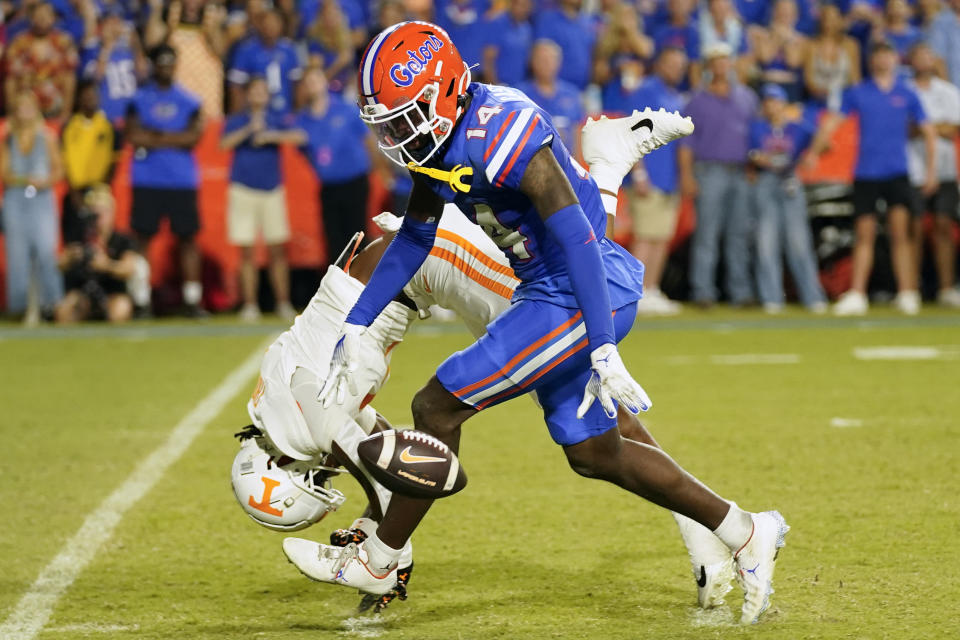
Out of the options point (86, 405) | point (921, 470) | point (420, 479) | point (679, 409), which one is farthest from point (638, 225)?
point (420, 479)

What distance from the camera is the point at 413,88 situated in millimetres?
3641

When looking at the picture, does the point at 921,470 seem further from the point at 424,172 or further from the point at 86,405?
the point at 86,405

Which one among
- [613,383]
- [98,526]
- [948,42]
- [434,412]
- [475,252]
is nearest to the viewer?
[613,383]

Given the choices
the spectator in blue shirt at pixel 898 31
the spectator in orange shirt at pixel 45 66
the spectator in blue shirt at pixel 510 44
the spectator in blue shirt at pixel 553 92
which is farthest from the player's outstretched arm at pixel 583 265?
the spectator in blue shirt at pixel 898 31

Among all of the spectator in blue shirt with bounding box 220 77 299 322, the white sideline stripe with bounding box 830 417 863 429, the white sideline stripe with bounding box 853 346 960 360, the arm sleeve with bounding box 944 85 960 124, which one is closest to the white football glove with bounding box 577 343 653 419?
the white sideline stripe with bounding box 830 417 863 429

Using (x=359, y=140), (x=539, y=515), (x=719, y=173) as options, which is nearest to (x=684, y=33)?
(x=719, y=173)

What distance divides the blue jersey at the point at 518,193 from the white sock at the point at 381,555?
78 centimetres

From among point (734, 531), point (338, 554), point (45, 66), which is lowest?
point (338, 554)

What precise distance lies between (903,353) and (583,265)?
5.98 meters

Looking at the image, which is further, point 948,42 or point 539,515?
point 948,42

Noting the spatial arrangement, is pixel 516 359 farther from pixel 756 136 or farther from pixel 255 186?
pixel 756 136

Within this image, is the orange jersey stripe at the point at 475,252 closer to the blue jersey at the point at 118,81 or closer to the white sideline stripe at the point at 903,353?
the white sideline stripe at the point at 903,353

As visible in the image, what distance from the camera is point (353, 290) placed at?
4516 millimetres

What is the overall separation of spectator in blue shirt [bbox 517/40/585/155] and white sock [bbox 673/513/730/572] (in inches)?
284
